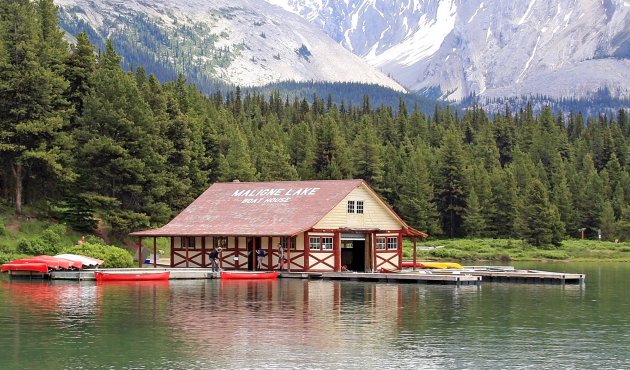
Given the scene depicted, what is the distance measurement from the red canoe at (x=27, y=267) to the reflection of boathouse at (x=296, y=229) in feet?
29.9

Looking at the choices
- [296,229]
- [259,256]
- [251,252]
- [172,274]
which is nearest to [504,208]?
[251,252]

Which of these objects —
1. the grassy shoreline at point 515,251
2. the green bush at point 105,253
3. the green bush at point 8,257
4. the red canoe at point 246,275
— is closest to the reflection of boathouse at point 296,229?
the red canoe at point 246,275

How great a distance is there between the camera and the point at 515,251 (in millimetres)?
110625

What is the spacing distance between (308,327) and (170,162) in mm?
60239

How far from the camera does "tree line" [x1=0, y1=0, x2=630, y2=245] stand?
8075 centimetres

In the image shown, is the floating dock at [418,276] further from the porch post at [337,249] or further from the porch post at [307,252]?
the porch post at [337,249]

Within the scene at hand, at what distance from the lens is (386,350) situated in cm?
3375

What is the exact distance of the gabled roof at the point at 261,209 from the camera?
6900 cm

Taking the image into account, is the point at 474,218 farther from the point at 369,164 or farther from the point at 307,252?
the point at 307,252

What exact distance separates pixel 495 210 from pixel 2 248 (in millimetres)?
70802

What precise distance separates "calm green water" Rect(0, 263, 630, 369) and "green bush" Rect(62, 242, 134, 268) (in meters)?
12.7

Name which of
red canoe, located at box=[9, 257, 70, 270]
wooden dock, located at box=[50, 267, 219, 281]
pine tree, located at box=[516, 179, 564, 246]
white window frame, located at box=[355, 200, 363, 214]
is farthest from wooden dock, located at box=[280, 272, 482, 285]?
pine tree, located at box=[516, 179, 564, 246]

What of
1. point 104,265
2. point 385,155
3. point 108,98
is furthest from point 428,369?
point 385,155

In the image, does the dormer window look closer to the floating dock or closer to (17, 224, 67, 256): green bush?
the floating dock
